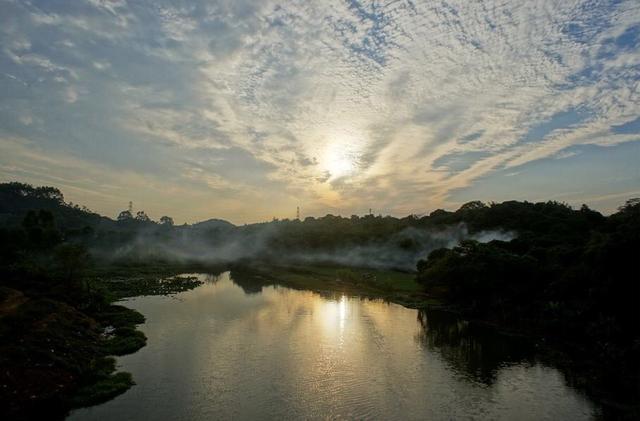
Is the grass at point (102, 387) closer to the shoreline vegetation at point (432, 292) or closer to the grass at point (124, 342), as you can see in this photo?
the shoreline vegetation at point (432, 292)

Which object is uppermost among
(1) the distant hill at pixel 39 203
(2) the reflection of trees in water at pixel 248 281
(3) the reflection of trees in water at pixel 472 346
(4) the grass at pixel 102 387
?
(1) the distant hill at pixel 39 203

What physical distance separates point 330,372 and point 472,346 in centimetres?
1675

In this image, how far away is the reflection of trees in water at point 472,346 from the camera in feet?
112

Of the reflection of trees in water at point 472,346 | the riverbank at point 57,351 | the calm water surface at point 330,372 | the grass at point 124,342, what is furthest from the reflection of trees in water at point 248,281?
the reflection of trees in water at point 472,346

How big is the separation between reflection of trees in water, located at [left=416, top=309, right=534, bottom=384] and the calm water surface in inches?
4.1

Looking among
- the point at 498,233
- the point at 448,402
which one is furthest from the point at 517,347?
the point at 498,233

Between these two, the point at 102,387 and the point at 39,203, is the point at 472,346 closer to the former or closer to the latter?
the point at 102,387

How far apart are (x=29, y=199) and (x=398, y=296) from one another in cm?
17175

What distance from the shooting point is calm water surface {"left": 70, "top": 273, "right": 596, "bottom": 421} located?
25.0m

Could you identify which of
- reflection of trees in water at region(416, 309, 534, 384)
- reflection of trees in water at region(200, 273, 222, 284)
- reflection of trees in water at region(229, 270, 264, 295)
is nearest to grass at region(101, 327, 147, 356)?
reflection of trees in water at region(416, 309, 534, 384)

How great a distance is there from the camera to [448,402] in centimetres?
2656

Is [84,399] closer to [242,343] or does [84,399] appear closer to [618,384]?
[242,343]

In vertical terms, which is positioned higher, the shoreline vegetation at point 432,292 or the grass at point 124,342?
the shoreline vegetation at point 432,292

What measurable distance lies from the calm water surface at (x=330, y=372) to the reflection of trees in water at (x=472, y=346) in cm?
10
